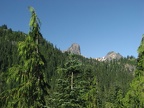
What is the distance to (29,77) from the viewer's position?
17141 millimetres

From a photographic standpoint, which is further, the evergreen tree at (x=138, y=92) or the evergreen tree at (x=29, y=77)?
the evergreen tree at (x=138, y=92)

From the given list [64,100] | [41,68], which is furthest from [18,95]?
[64,100]

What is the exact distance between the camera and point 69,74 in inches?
917

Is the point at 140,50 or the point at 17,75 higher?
the point at 140,50

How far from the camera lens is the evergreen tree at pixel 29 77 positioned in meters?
16.8

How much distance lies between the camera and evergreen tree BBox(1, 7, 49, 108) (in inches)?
661

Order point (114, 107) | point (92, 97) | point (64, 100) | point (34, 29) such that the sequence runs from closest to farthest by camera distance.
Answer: point (34, 29)
point (64, 100)
point (92, 97)
point (114, 107)

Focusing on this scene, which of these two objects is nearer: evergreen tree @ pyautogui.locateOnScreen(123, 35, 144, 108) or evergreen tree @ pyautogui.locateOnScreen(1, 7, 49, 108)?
evergreen tree @ pyautogui.locateOnScreen(1, 7, 49, 108)

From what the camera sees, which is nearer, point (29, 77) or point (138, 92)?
point (29, 77)

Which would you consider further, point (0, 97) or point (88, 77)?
point (88, 77)

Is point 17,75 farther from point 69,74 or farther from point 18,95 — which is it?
point 69,74

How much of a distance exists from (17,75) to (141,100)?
8.00 meters

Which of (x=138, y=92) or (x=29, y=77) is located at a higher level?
(x=29, y=77)

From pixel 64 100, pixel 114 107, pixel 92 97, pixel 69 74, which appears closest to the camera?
pixel 64 100
